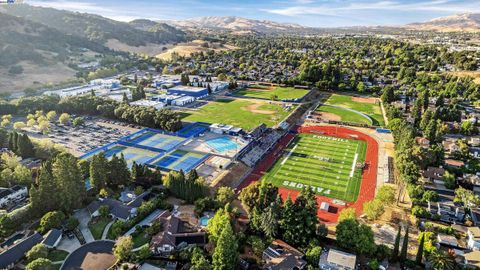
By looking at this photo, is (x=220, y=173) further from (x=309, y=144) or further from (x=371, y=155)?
(x=371, y=155)

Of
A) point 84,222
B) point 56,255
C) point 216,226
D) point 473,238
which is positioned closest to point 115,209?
point 84,222

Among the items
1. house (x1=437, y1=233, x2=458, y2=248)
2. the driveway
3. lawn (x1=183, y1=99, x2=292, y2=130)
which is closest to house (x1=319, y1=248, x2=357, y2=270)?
house (x1=437, y1=233, x2=458, y2=248)

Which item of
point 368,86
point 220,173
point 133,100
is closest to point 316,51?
point 368,86

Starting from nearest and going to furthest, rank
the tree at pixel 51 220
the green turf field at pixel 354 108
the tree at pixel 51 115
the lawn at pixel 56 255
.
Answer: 1. the lawn at pixel 56 255
2. the tree at pixel 51 220
3. the tree at pixel 51 115
4. the green turf field at pixel 354 108

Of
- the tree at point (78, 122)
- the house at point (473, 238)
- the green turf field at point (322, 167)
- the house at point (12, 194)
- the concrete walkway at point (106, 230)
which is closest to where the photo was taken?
the house at point (473, 238)

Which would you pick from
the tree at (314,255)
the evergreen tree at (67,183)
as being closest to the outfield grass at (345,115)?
the tree at (314,255)

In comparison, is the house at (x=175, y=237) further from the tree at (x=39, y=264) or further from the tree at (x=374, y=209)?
the tree at (x=374, y=209)
